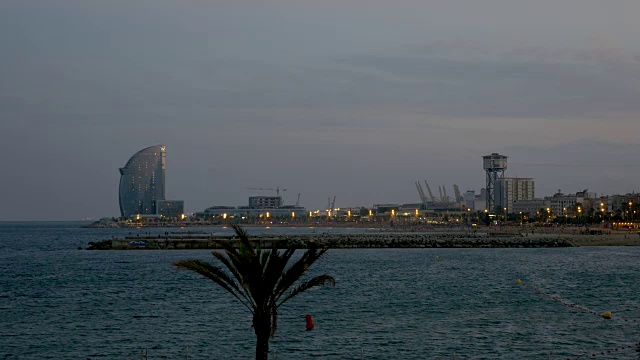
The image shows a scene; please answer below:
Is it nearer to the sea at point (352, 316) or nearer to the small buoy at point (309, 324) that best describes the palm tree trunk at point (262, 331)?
Answer: the sea at point (352, 316)

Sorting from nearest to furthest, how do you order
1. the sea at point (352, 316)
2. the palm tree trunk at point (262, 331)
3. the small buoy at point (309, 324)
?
1. the palm tree trunk at point (262, 331)
2. the sea at point (352, 316)
3. the small buoy at point (309, 324)

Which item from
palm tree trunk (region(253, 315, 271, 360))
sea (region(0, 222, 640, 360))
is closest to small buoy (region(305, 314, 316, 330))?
sea (region(0, 222, 640, 360))

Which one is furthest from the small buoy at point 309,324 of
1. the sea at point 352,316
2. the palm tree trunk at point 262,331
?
the palm tree trunk at point 262,331

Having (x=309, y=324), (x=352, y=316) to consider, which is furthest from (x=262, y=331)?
(x=352, y=316)

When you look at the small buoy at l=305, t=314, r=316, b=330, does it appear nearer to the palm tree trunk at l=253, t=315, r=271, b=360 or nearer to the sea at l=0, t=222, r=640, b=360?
the sea at l=0, t=222, r=640, b=360

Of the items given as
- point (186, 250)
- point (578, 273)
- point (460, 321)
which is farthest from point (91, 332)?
point (186, 250)

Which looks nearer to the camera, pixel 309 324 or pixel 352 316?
pixel 309 324

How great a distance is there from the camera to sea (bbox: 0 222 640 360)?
1240 inches

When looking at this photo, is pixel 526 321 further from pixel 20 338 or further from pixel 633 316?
pixel 20 338

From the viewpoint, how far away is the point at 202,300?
48.1 m

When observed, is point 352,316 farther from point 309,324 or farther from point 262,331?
point 262,331

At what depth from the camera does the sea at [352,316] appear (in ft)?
103

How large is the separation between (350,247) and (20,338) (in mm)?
84085

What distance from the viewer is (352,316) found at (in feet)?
133
